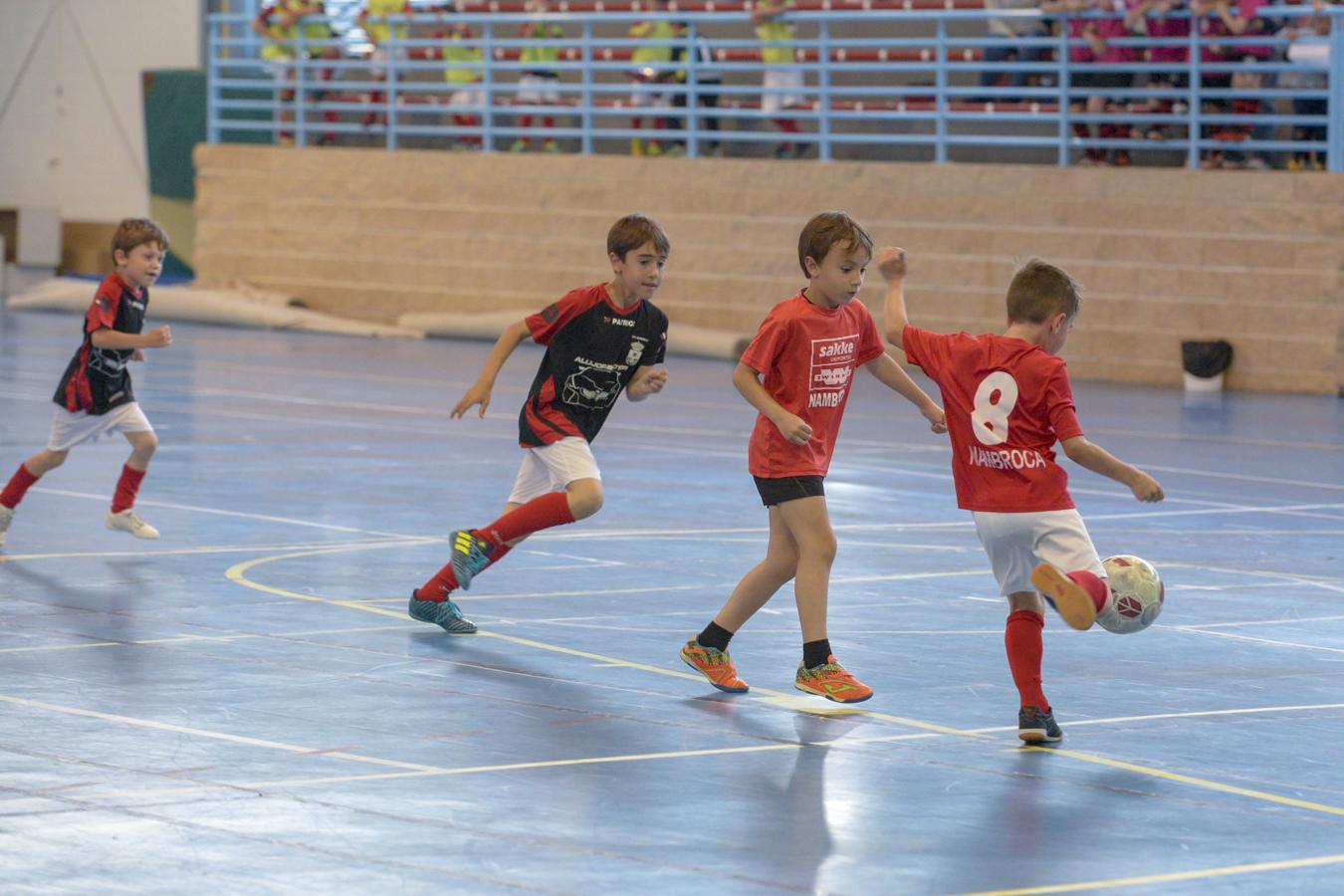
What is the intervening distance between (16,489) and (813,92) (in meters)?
17.2

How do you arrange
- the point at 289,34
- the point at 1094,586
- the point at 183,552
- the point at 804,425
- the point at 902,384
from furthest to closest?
1. the point at 289,34
2. the point at 183,552
3. the point at 902,384
4. the point at 804,425
5. the point at 1094,586

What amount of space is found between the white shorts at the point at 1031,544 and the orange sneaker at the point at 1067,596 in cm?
11

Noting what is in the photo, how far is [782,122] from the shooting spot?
29531 mm

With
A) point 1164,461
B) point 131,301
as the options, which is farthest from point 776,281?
point 131,301

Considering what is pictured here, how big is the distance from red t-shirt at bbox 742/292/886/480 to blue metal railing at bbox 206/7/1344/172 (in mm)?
16504

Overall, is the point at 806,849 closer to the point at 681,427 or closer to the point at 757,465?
the point at 757,465

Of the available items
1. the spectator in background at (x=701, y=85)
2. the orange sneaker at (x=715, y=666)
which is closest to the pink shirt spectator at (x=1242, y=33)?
the spectator in background at (x=701, y=85)

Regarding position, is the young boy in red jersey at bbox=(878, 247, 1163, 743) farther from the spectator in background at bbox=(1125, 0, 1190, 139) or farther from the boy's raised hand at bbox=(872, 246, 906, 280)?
the spectator in background at bbox=(1125, 0, 1190, 139)

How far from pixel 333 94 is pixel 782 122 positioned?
9.15 metres

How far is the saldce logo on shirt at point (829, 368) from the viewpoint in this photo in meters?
8.37

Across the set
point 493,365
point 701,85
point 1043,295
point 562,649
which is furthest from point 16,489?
point 701,85

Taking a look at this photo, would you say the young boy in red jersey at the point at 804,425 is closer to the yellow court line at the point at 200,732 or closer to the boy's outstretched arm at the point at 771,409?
the boy's outstretched arm at the point at 771,409

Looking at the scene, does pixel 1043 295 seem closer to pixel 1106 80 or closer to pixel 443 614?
pixel 443 614

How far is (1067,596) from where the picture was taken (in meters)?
7.24
